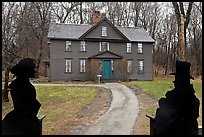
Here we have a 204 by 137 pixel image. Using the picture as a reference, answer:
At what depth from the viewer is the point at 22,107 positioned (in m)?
1.64

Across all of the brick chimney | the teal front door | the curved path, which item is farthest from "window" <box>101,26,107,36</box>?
the curved path

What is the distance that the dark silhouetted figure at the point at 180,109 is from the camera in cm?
174

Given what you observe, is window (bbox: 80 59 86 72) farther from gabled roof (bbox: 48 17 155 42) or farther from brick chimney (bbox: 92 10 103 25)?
brick chimney (bbox: 92 10 103 25)

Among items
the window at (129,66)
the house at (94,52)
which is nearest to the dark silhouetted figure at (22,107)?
the house at (94,52)

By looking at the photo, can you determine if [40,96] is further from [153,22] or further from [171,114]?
[153,22]

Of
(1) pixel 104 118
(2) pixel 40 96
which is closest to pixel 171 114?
(1) pixel 104 118

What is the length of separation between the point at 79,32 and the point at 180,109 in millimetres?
21774

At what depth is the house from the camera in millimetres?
22125

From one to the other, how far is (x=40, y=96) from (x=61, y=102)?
1736 millimetres

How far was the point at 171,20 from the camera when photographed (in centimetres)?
2964

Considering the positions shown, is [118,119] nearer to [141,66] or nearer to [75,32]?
[75,32]

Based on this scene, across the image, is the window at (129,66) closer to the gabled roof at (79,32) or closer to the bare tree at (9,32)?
the gabled roof at (79,32)

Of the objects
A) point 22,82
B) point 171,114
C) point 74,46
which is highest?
point 74,46

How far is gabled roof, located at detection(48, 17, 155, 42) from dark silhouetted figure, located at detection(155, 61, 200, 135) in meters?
20.4
